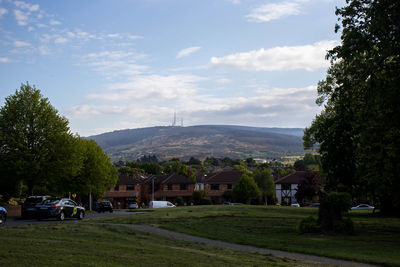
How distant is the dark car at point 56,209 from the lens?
29.1 m

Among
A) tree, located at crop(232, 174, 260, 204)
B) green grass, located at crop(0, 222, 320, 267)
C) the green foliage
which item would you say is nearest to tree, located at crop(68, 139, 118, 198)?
the green foliage

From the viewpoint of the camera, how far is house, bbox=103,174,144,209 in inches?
3819

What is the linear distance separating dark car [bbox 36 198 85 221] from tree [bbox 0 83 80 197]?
22.3 ft

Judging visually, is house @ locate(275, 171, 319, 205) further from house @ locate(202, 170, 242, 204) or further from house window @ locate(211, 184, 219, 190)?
house window @ locate(211, 184, 219, 190)

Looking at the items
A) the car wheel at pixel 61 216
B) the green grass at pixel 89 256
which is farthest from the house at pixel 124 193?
the green grass at pixel 89 256

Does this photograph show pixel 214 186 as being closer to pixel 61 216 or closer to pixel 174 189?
pixel 174 189

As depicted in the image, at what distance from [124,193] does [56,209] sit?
227 feet

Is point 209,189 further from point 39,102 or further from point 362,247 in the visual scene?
point 362,247

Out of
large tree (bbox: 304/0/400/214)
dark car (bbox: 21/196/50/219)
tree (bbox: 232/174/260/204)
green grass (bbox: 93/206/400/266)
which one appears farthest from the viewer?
tree (bbox: 232/174/260/204)

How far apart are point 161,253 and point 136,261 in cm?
204

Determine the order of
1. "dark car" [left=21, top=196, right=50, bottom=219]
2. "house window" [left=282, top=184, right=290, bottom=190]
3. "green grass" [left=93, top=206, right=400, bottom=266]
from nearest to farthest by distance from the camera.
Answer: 1. "green grass" [left=93, top=206, right=400, bottom=266]
2. "dark car" [left=21, top=196, right=50, bottom=219]
3. "house window" [left=282, top=184, right=290, bottom=190]

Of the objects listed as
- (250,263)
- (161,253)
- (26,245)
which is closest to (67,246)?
(26,245)

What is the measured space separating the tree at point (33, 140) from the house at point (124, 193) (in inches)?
2320

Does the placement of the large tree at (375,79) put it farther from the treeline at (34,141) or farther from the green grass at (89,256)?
the treeline at (34,141)
